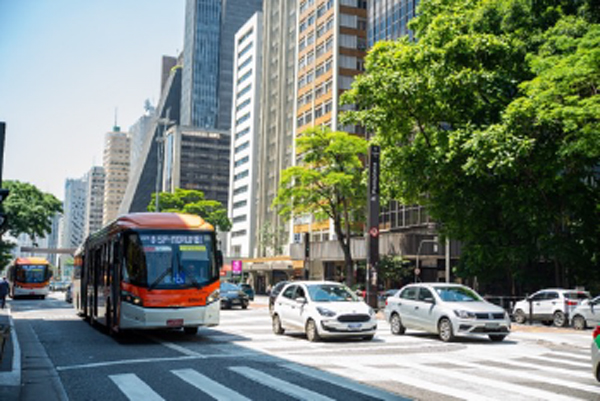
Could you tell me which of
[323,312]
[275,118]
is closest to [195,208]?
[275,118]

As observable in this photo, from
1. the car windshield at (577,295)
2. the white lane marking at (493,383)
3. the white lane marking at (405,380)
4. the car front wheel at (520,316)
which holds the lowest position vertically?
the car front wheel at (520,316)

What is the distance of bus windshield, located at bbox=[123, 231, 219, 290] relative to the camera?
16125 mm

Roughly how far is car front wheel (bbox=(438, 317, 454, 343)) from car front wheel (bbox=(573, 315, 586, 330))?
9523 mm

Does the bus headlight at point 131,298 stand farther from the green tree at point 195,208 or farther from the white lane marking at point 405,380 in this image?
the green tree at point 195,208

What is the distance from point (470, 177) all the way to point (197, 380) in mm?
22088

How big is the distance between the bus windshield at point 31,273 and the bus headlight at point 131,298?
3907 cm

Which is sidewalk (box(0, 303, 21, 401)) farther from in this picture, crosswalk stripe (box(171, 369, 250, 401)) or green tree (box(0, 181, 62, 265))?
green tree (box(0, 181, 62, 265))

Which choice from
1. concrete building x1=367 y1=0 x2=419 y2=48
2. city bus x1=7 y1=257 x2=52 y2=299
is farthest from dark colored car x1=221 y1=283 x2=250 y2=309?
concrete building x1=367 y1=0 x2=419 y2=48

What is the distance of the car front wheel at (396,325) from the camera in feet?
65.3

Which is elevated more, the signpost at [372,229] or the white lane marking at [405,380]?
the signpost at [372,229]

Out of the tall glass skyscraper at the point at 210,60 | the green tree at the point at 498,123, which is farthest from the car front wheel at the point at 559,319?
the tall glass skyscraper at the point at 210,60

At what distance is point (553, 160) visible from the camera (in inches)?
1053

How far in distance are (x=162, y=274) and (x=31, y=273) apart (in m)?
39.9

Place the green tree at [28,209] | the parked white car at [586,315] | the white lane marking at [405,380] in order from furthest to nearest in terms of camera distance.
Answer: the green tree at [28,209], the parked white car at [586,315], the white lane marking at [405,380]
